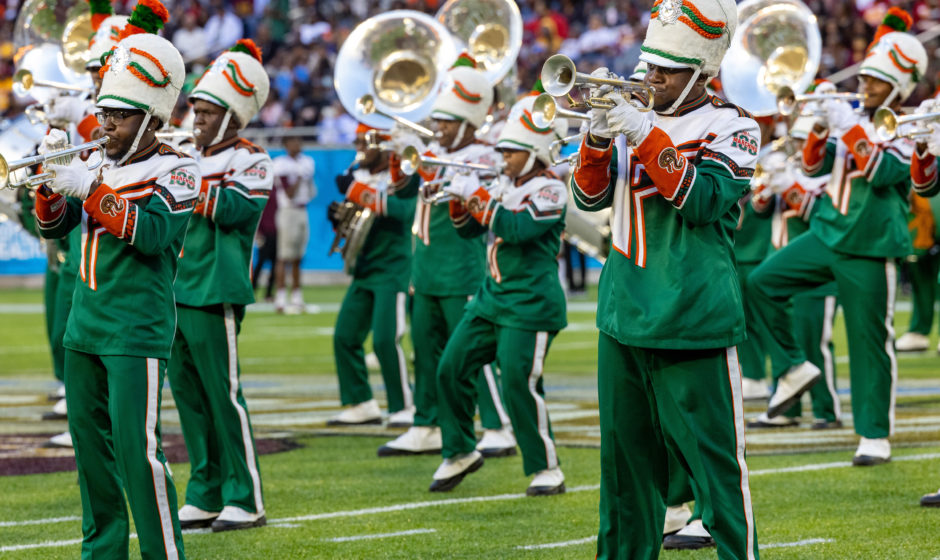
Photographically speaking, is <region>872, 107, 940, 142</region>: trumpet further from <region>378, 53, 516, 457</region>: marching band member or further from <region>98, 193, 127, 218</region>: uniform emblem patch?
<region>98, 193, 127, 218</region>: uniform emblem patch

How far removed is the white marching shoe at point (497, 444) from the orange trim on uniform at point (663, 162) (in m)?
4.46

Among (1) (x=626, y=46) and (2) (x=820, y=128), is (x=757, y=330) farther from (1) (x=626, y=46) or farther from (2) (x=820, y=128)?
(1) (x=626, y=46)

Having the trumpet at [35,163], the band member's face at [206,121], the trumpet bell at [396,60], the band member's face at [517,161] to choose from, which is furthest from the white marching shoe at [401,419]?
the trumpet at [35,163]

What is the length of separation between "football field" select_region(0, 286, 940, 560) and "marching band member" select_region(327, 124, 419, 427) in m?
0.32

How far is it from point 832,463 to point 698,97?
Result: 385 centimetres

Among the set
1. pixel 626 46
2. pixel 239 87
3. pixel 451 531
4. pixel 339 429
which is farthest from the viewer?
pixel 626 46

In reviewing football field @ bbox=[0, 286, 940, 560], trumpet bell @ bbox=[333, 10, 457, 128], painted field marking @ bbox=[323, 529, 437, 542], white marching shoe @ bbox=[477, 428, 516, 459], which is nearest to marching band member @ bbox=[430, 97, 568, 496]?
football field @ bbox=[0, 286, 940, 560]

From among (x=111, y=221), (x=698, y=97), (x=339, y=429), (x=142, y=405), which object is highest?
(x=698, y=97)

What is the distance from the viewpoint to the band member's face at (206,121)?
681 cm

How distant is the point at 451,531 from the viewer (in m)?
6.30

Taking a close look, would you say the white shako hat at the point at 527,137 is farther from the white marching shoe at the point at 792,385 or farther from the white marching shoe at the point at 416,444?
the white marching shoe at the point at 792,385

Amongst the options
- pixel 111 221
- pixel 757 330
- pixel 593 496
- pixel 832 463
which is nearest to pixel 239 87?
pixel 111 221

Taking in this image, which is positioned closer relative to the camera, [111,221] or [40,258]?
[111,221]

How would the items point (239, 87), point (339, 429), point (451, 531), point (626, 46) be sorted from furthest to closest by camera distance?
point (626, 46) < point (339, 429) < point (239, 87) < point (451, 531)
